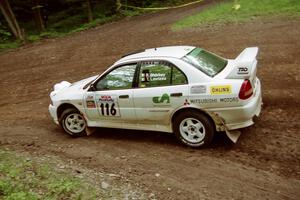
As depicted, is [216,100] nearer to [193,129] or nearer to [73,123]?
[193,129]

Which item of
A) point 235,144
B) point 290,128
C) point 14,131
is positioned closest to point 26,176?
point 14,131

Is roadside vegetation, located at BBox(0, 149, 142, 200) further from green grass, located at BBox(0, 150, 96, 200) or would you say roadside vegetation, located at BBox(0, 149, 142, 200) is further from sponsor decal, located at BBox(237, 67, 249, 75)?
sponsor decal, located at BBox(237, 67, 249, 75)

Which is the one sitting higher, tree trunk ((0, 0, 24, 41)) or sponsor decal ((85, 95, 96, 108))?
tree trunk ((0, 0, 24, 41))

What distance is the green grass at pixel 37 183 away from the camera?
600cm

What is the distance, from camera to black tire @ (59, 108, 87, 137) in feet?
28.3

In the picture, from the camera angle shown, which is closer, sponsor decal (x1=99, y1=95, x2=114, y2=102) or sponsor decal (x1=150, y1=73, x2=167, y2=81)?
sponsor decal (x1=150, y1=73, x2=167, y2=81)

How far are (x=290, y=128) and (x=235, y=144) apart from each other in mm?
1148

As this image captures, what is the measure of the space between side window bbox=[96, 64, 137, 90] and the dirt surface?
1133 mm

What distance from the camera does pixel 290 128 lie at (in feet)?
25.3

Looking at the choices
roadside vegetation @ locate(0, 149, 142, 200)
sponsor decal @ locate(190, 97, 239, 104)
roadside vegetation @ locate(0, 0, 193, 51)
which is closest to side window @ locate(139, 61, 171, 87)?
sponsor decal @ locate(190, 97, 239, 104)

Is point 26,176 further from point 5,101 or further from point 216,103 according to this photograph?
point 5,101

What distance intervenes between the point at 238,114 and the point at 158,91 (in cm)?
148

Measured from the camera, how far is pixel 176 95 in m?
7.27

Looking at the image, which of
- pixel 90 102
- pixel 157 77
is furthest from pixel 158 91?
pixel 90 102
